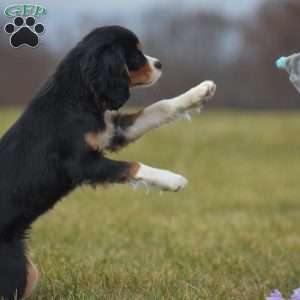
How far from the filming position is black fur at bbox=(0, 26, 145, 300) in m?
4.06

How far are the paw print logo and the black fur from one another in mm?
448

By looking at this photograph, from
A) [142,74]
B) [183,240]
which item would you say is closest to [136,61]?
[142,74]

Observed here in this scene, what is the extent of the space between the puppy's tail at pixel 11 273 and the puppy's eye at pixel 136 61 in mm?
1259

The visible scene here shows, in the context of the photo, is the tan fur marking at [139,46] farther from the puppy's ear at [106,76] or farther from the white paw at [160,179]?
the white paw at [160,179]

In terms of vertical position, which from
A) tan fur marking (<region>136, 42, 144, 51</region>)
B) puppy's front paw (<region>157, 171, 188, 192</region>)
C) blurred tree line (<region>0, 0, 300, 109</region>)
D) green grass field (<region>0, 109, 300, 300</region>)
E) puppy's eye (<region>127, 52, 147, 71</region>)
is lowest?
blurred tree line (<region>0, 0, 300, 109</region>)

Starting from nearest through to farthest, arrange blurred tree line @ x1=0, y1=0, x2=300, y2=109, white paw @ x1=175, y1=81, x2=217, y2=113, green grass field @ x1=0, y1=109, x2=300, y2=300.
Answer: white paw @ x1=175, y1=81, x2=217, y2=113 → green grass field @ x1=0, y1=109, x2=300, y2=300 → blurred tree line @ x1=0, y1=0, x2=300, y2=109

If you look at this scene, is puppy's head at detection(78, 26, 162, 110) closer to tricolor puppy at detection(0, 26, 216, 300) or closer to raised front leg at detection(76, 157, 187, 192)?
tricolor puppy at detection(0, 26, 216, 300)

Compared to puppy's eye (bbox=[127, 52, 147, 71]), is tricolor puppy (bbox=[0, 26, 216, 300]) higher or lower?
lower

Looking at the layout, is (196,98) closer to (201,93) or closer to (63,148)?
(201,93)

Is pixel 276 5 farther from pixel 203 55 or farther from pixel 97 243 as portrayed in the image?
pixel 97 243

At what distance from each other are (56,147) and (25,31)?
0.96m

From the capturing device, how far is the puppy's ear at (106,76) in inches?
163

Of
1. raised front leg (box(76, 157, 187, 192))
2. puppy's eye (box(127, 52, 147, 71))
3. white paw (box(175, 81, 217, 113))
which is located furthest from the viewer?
white paw (box(175, 81, 217, 113))

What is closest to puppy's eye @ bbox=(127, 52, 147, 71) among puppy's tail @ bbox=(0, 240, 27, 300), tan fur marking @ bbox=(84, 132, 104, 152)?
tan fur marking @ bbox=(84, 132, 104, 152)
